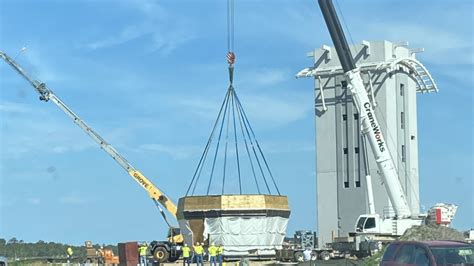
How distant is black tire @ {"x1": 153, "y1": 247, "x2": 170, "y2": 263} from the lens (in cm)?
5166

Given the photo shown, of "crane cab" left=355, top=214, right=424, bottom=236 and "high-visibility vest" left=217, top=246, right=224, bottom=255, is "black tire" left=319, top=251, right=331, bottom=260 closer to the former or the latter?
"crane cab" left=355, top=214, right=424, bottom=236

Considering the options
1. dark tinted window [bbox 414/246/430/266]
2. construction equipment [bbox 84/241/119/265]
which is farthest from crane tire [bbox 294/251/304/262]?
dark tinted window [bbox 414/246/430/266]

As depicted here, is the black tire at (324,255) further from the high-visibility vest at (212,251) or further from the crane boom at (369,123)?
the high-visibility vest at (212,251)

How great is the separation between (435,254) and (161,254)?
Result: 117 feet

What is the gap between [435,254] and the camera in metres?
17.9

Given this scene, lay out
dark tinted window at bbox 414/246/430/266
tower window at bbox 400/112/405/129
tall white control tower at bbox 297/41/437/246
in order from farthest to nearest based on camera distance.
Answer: tower window at bbox 400/112/405/129 < tall white control tower at bbox 297/41/437/246 < dark tinted window at bbox 414/246/430/266

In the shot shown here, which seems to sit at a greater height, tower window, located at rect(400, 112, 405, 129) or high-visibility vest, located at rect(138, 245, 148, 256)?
tower window, located at rect(400, 112, 405, 129)

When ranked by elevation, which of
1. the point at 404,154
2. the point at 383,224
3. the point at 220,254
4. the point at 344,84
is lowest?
the point at 220,254

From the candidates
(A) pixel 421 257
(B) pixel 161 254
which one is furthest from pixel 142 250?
(A) pixel 421 257

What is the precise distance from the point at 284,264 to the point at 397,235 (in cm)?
754

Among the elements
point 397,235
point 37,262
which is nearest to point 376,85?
point 397,235

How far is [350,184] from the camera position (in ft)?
243

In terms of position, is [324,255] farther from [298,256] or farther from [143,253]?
[143,253]

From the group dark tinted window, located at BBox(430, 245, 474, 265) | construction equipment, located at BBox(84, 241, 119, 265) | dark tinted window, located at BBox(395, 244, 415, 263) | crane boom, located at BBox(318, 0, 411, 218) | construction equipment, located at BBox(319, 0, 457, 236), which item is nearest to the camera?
dark tinted window, located at BBox(430, 245, 474, 265)
